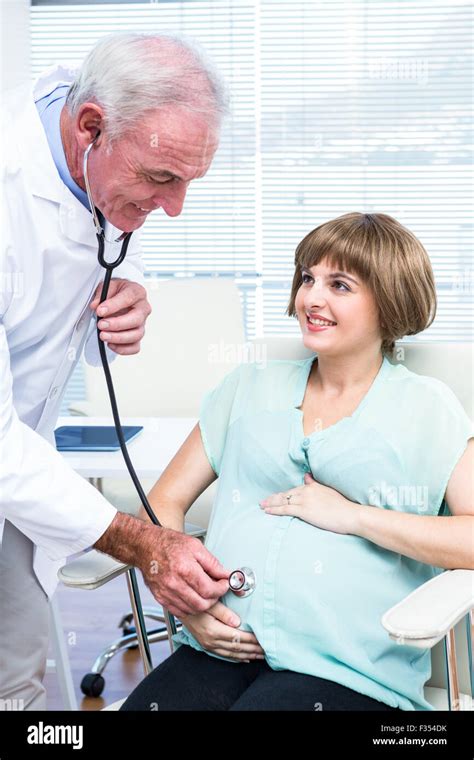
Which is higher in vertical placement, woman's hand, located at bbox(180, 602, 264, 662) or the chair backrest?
woman's hand, located at bbox(180, 602, 264, 662)

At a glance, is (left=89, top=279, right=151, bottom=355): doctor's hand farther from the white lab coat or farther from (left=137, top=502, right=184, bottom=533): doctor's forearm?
(left=137, top=502, right=184, bottom=533): doctor's forearm

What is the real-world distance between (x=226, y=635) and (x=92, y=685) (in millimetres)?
1090

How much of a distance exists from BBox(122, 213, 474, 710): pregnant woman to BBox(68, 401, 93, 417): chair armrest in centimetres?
110

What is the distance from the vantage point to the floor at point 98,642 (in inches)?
86.7

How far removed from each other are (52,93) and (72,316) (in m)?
0.34

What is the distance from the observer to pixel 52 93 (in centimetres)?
128

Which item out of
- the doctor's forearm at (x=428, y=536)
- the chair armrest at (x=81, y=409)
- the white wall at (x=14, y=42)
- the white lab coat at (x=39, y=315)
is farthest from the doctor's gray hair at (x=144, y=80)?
the white wall at (x=14, y=42)

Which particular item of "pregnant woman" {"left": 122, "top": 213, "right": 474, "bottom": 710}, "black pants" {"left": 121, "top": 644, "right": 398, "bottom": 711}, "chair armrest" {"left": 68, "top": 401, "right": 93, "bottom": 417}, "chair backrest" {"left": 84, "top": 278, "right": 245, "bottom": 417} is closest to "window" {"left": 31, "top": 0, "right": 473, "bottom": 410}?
"chair backrest" {"left": 84, "top": 278, "right": 245, "bottom": 417}

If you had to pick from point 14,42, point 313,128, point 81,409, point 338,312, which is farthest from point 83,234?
point 14,42

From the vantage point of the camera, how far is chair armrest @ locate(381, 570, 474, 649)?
3.26 ft

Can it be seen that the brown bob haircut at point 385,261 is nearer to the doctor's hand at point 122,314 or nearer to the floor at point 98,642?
the doctor's hand at point 122,314

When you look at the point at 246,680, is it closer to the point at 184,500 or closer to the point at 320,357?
the point at 184,500

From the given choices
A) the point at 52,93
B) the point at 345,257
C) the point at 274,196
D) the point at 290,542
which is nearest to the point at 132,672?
the point at 290,542

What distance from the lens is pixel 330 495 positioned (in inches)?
50.9
